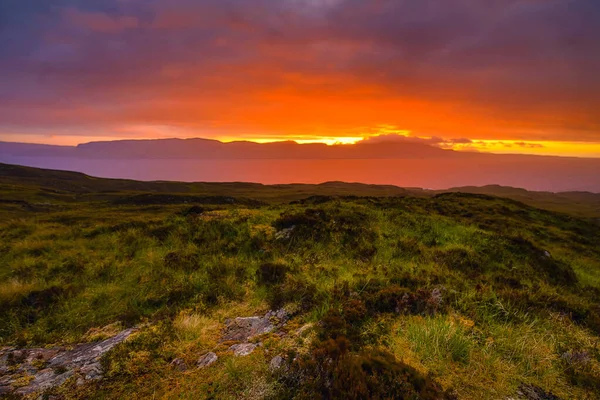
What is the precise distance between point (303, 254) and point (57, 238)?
493 inches

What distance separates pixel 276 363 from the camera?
16.8 ft

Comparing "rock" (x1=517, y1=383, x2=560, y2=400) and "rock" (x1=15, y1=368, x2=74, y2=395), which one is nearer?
"rock" (x1=517, y1=383, x2=560, y2=400)

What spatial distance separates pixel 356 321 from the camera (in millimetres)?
6461

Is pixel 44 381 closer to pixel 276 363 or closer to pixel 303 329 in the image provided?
pixel 276 363

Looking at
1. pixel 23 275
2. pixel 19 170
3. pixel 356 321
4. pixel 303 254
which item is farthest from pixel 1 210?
pixel 19 170

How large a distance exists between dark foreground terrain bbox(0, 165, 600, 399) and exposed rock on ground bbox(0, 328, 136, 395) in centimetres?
4

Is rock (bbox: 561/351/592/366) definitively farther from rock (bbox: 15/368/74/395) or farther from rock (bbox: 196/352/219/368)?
rock (bbox: 15/368/74/395)

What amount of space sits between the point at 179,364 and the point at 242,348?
47.4 inches

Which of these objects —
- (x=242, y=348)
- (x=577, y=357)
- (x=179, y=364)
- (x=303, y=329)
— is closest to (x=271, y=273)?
(x=303, y=329)

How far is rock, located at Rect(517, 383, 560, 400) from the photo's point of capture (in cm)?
449

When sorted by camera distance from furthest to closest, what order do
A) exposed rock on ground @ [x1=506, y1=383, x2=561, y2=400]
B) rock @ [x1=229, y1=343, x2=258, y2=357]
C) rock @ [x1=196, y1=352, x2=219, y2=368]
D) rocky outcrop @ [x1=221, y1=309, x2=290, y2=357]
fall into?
1. rocky outcrop @ [x1=221, y1=309, x2=290, y2=357]
2. rock @ [x1=229, y1=343, x2=258, y2=357]
3. rock @ [x1=196, y1=352, x2=219, y2=368]
4. exposed rock on ground @ [x1=506, y1=383, x2=561, y2=400]

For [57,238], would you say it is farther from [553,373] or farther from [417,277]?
[553,373]

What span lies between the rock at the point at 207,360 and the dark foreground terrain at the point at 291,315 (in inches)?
2.2

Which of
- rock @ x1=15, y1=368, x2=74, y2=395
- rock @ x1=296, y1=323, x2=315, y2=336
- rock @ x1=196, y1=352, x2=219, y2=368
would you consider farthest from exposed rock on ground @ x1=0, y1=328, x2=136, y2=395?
rock @ x1=296, y1=323, x2=315, y2=336
